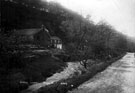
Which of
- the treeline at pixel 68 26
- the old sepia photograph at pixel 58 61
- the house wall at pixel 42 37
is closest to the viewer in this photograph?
the old sepia photograph at pixel 58 61

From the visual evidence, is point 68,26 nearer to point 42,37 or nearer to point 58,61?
point 42,37

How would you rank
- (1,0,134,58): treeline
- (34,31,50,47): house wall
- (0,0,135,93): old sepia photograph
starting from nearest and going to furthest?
(0,0,135,93): old sepia photograph, (1,0,134,58): treeline, (34,31,50,47): house wall

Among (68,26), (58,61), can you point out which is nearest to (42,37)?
(68,26)

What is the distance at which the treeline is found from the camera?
123ft

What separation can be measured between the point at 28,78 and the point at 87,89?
323 inches

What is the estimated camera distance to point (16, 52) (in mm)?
23844

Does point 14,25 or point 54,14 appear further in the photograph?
point 54,14

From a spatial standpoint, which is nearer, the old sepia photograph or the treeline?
the old sepia photograph

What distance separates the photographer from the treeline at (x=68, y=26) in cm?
3734

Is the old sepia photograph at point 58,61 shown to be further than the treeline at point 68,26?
No

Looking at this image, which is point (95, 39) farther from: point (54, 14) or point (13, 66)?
point (54, 14)

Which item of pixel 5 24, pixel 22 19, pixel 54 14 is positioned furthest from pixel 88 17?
pixel 54 14

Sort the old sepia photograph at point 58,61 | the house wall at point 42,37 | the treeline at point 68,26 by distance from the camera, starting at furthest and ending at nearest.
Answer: the house wall at point 42,37
the treeline at point 68,26
the old sepia photograph at point 58,61

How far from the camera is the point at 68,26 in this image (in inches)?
2217
